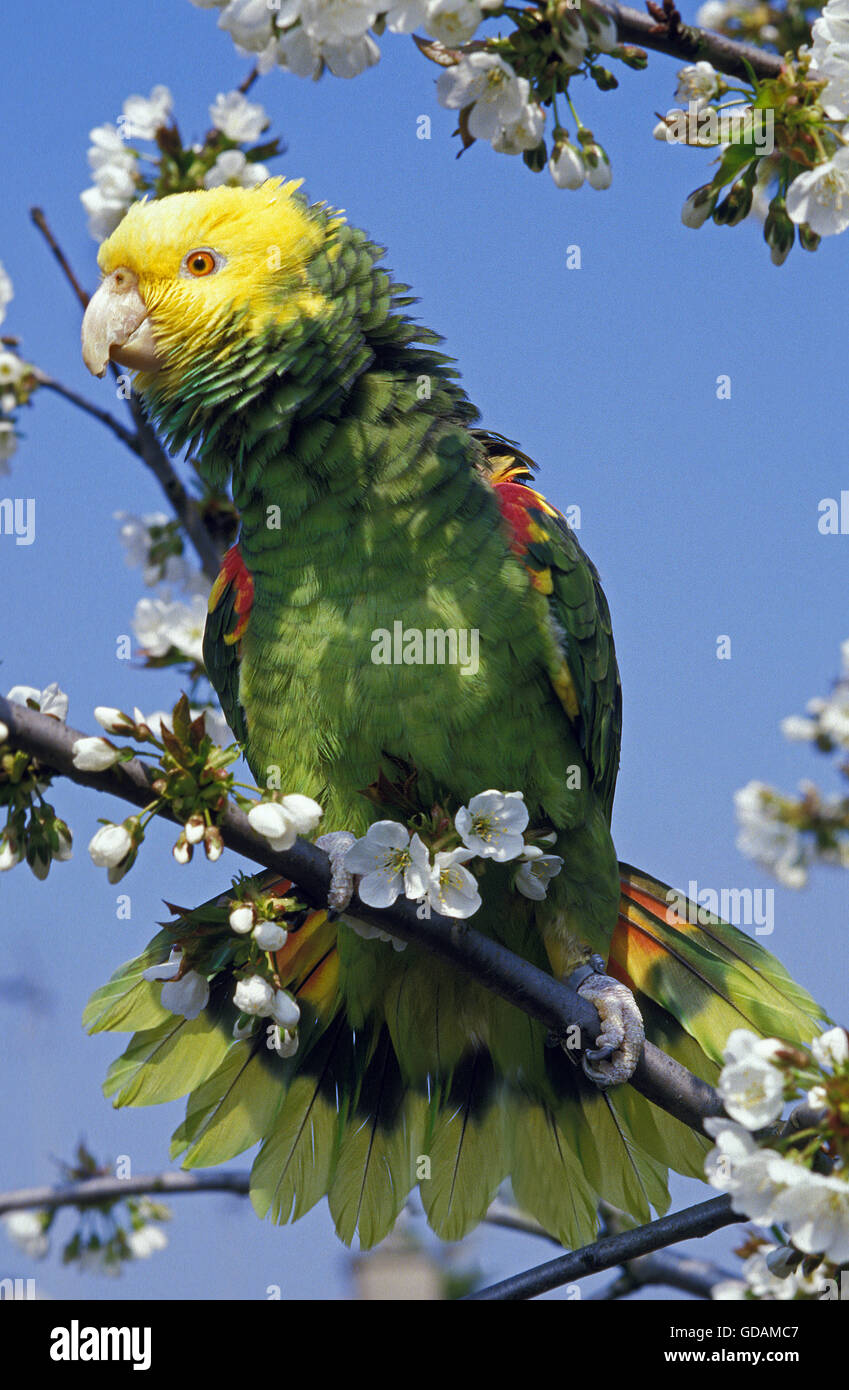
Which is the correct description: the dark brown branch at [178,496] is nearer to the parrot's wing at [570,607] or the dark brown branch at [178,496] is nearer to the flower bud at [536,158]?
the parrot's wing at [570,607]

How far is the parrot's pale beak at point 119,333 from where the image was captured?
3.73 metres

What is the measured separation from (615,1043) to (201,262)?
106 inches

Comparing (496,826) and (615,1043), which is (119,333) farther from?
(615,1043)

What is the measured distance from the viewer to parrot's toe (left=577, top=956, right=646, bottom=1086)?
3205 millimetres

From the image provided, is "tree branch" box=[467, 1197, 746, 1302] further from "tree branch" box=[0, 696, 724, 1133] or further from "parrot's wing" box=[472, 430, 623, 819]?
"parrot's wing" box=[472, 430, 623, 819]

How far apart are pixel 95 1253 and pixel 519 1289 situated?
2774 mm

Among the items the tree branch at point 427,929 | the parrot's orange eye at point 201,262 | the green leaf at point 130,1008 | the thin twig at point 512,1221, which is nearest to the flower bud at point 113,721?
the tree branch at point 427,929

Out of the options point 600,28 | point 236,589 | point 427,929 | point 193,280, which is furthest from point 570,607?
point 600,28

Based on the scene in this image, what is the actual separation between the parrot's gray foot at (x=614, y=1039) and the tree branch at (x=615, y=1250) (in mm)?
417

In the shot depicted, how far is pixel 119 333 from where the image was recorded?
3.74 meters

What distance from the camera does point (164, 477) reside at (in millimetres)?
4676

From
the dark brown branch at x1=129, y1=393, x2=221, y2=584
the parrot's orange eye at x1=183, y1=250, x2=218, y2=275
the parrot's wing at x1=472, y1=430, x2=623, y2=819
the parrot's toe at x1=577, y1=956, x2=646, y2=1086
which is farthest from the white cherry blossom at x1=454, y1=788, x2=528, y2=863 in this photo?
the dark brown branch at x1=129, y1=393, x2=221, y2=584

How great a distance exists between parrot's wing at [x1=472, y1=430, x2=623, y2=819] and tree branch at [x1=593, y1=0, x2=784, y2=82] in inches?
57.4
